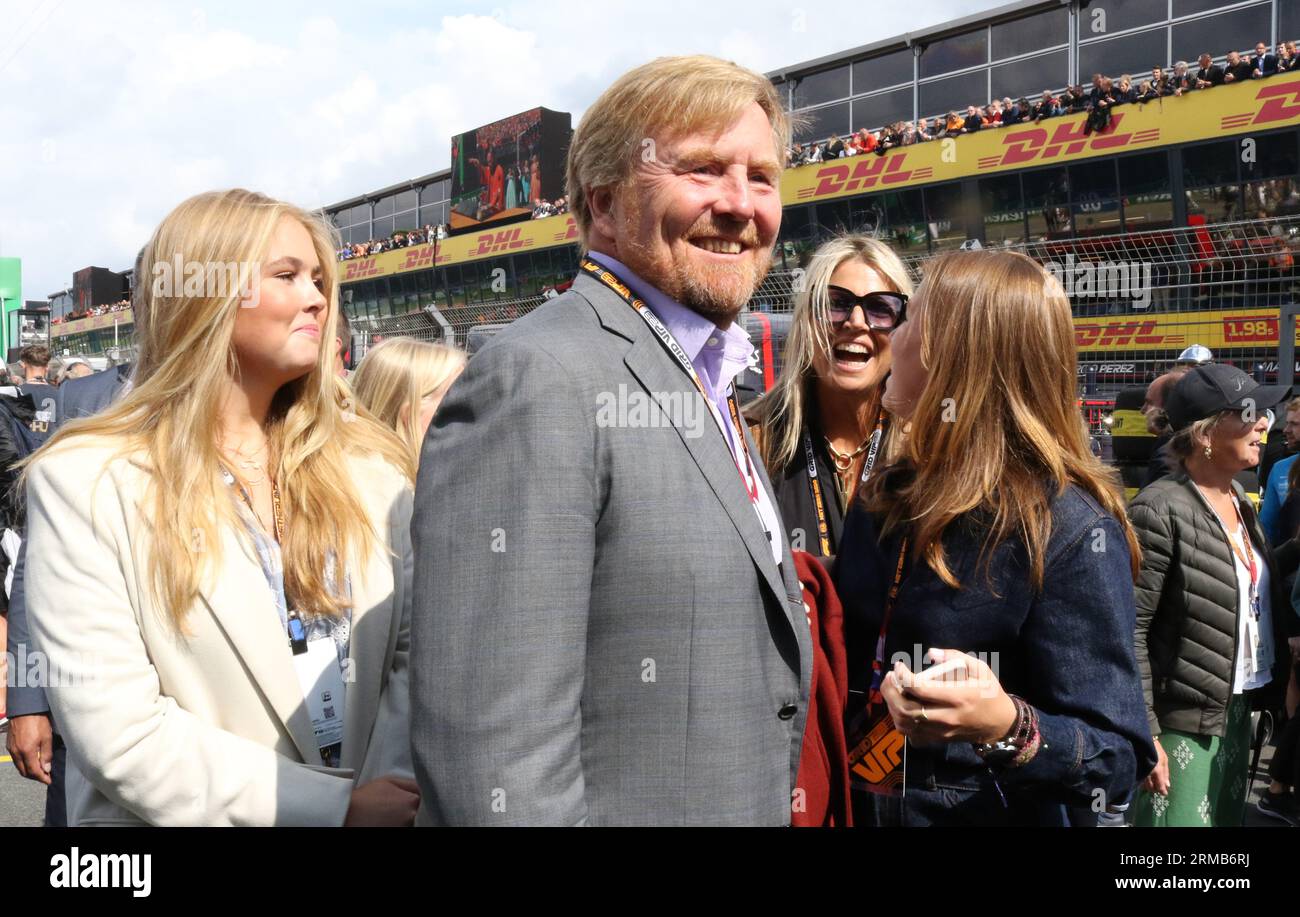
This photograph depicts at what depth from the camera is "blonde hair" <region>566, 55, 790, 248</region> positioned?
168 centimetres

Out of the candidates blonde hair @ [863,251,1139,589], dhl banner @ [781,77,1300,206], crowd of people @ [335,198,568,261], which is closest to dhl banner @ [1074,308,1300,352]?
dhl banner @ [781,77,1300,206]

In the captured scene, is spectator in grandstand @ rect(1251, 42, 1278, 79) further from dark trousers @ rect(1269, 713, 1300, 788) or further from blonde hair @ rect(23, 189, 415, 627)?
blonde hair @ rect(23, 189, 415, 627)

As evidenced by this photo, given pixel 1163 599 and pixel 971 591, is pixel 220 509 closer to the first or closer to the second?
pixel 971 591

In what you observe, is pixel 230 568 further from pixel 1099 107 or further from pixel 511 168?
pixel 511 168

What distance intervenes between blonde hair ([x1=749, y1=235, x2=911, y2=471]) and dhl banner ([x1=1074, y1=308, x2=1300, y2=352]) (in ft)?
24.8

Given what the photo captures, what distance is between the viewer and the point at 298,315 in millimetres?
2197

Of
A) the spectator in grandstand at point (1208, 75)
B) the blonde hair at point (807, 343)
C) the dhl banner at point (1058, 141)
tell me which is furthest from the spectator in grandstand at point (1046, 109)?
the blonde hair at point (807, 343)

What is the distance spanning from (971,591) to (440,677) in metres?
1.00

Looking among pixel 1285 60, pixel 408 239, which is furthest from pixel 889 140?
pixel 408 239

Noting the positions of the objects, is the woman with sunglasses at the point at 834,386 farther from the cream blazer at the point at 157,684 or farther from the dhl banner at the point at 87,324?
the dhl banner at the point at 87,324

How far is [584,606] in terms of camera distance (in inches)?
56.4

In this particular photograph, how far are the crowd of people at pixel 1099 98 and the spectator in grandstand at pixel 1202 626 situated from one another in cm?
1214

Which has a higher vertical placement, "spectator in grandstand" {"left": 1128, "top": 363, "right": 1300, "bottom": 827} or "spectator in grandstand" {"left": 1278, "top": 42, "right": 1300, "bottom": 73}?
"spectator in grandstand" {"left": 1278, "top": 42, "right": 1300, "bottom": 73}
